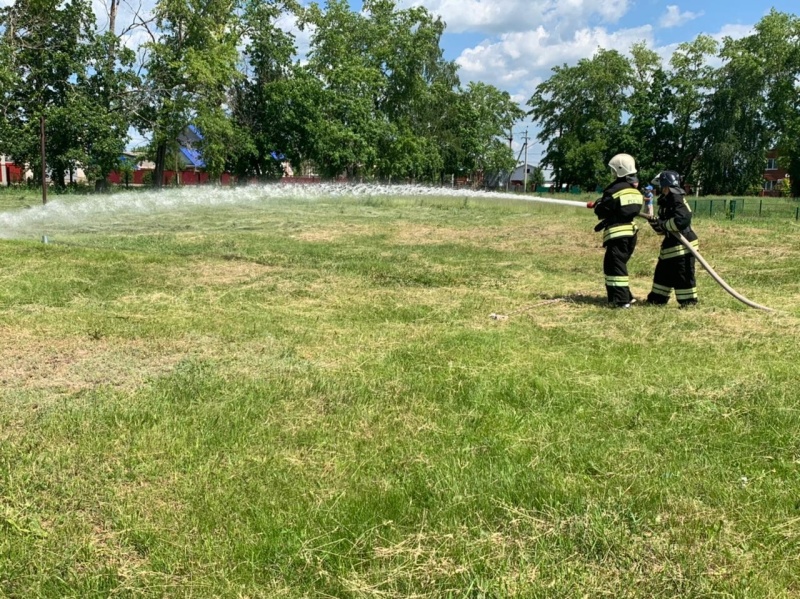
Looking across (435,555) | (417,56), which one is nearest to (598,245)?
(435,555)

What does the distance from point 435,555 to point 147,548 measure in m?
1.18

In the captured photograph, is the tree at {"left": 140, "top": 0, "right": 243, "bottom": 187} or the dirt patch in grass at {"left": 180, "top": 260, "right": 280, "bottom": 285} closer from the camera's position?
the dirt patch in grass at {"left": 180, "top": 260, "right": 280, "bottom": 285}

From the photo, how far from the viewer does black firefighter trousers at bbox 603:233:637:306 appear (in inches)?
287

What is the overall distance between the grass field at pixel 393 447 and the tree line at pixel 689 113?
169 feet

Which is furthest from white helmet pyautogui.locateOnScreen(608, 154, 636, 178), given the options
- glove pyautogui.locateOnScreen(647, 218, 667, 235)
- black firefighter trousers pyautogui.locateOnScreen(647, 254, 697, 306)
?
black firefighter trousers pyautogui.locateOnScreen(647, 254, 697, 306)

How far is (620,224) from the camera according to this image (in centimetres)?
745

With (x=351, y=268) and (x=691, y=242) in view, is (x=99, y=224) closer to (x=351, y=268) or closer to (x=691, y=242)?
(x=351, y=268)

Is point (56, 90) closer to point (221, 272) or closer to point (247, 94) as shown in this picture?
point (247, 94)

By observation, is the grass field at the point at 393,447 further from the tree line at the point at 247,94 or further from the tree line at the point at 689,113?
the tree line at the point at 689,113

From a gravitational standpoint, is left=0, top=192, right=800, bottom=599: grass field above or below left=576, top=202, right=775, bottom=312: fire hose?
below

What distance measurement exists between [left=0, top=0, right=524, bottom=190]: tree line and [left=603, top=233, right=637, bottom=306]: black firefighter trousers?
36.1 m

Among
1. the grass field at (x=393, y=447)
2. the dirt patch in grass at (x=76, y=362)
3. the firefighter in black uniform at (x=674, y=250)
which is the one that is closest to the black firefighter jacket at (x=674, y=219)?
the firefighter in black uniform at (x=674, y=250)

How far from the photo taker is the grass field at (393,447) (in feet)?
8.16

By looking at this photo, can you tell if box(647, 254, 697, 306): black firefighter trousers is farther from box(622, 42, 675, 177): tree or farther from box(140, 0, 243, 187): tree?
box(622, 42, 675, 177): tree
